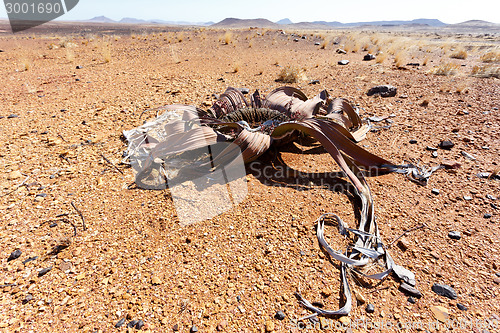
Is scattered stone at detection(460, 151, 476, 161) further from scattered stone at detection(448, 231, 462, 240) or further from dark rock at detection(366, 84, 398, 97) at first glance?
dark rock at detection(366, 84, 398, 97)

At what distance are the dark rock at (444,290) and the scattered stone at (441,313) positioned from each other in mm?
105

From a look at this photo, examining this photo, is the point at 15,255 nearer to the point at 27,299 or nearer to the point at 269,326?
the point at 27,299

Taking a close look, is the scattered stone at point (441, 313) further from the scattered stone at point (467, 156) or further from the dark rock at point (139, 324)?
the scattered stone at point (467, 156)

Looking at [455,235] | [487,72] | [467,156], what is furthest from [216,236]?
[487,72]

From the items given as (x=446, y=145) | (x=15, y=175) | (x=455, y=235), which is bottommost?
(x=455, y=235)

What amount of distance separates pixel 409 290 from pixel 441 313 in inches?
6.8

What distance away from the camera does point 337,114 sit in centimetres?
303

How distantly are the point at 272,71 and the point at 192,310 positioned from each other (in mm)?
6151

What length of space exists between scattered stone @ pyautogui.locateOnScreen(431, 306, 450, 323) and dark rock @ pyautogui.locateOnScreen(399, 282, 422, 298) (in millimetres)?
87

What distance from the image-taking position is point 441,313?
1.42m

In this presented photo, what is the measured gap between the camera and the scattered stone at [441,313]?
1.40 metres

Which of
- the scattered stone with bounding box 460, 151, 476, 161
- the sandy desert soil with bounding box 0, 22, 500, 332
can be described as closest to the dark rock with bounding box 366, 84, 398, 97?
the sandy desert soil with bounding box 0, 22, 500, 332

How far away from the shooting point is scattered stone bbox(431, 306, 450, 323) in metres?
1.40

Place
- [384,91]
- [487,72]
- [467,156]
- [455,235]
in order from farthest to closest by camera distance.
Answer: [487,72] < [384,91] < [467,156] < [455,235]
